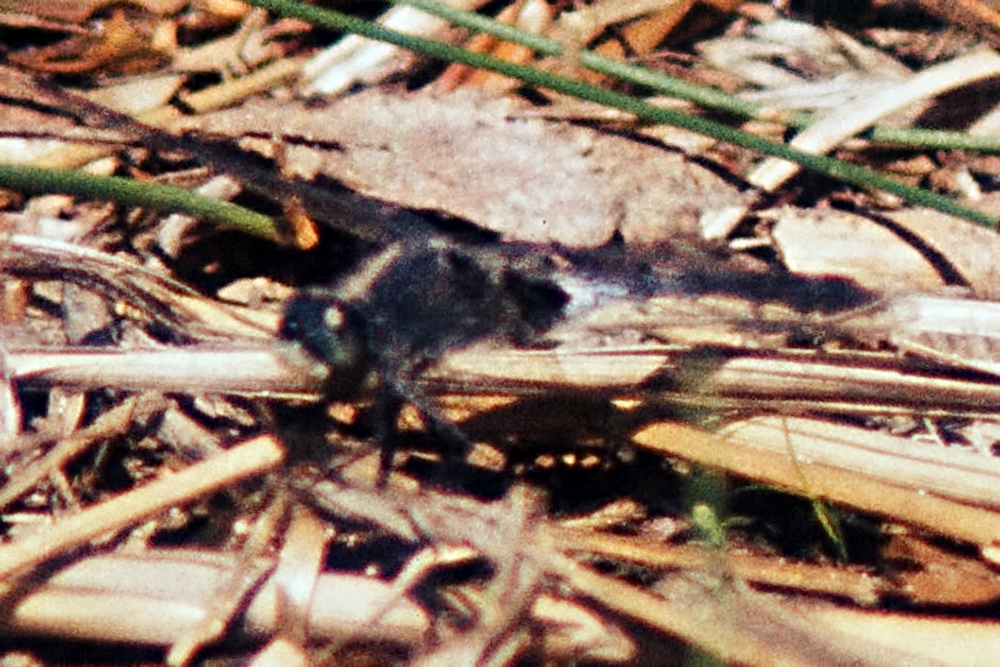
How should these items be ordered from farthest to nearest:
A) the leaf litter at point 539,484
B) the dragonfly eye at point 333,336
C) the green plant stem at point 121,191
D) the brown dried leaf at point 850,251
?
the brown dried leaf at point 850,251 → the dragonfly eye at point 333,336 → the leaf litter at point 539,484 → the green plant stem at point 121,191

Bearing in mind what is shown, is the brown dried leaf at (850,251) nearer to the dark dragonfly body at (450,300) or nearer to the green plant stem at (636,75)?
the dark dragonfly body at (450,300)

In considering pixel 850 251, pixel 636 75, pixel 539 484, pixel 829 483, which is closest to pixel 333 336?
pixel 539 484

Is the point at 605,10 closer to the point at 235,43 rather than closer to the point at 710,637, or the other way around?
the point at 235,43

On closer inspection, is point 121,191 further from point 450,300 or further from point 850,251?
point 850,251

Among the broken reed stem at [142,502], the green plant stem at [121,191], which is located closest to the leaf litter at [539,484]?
the broken reed stem at [142,502]

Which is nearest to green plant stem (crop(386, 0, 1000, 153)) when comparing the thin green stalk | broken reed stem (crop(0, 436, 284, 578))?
the thin green stalk
